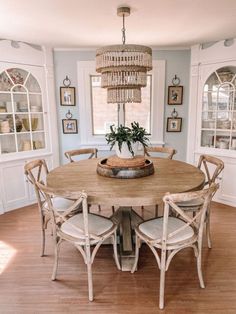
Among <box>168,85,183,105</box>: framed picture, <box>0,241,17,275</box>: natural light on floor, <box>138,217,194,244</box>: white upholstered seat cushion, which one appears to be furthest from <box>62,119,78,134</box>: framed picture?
<box>138,217,194,244</box>: white upholstered seat cushion

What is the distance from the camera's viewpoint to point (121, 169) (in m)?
2.31

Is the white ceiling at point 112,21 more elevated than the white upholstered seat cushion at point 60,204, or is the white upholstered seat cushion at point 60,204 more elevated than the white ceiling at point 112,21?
the white ceiling at point 112,21

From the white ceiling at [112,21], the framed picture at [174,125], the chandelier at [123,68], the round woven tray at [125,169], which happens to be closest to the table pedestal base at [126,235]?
the round woven tray at [125,169]

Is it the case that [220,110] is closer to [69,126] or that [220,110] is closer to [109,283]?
[69,126]

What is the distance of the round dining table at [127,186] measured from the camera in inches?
72.9

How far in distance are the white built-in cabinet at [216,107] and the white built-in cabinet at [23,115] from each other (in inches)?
89.3

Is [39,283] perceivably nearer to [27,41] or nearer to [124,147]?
[124,147]

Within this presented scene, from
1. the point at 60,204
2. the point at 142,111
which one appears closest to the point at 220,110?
the point at 142,111

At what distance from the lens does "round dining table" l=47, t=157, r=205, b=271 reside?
1852mm

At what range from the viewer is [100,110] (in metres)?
4.11

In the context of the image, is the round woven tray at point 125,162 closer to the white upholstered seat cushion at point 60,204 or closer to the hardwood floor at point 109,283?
the white upholstered seat cushion at point 60,204

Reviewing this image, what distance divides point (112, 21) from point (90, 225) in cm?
211

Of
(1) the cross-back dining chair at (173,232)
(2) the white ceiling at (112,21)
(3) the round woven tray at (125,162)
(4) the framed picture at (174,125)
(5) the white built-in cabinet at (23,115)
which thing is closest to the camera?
(1) the cross-back dining chair at (173,232)

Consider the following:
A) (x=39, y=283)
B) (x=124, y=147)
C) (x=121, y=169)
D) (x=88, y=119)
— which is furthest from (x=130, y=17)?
(x=39, y=283)
